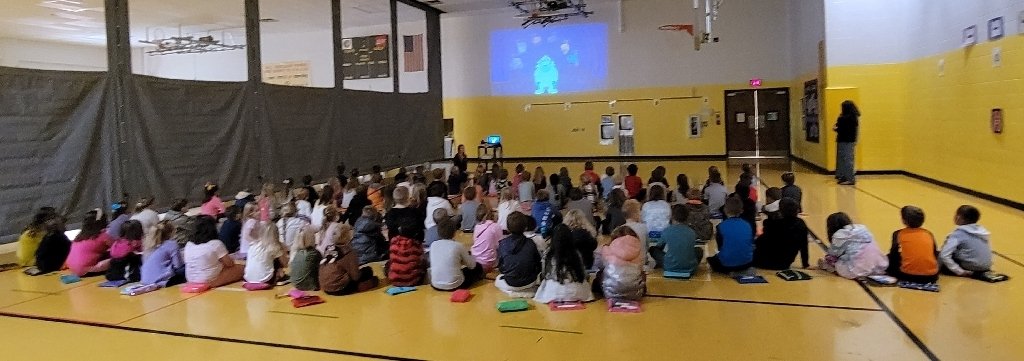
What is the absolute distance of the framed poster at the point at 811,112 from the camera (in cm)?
1539

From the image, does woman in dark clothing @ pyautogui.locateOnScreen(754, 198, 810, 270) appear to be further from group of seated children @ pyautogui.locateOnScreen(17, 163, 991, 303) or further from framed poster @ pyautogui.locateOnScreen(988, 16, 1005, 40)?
framed poster @ pyautogui.locateOnScreen(988, 16, 1005, 40)

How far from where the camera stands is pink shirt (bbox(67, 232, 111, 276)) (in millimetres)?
6781

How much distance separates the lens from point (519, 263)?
216 inches

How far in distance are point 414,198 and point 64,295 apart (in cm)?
378

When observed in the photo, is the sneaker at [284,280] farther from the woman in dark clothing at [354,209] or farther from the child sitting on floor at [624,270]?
the child sitting on floor at [624,270]

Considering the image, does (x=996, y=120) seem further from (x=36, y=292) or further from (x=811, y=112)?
(x=36, y=292)

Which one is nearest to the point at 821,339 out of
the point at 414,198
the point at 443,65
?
the point at 414,198

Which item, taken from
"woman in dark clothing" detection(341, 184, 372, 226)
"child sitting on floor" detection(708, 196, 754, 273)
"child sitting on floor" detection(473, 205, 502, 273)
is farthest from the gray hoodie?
"woman in dark clothing" detection(341, 184, 372, 226)

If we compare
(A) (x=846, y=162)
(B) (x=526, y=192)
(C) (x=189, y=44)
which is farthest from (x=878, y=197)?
(C) (x=189, y=44)

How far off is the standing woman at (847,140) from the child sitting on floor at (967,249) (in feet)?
24.8

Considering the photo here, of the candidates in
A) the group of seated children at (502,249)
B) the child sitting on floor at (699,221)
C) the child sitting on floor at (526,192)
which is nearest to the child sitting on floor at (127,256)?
the group of seated children at (502,249)

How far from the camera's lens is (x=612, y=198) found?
7973mm

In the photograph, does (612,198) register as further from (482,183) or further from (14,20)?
(14,20)

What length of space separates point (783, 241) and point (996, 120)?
5670 millimetres
